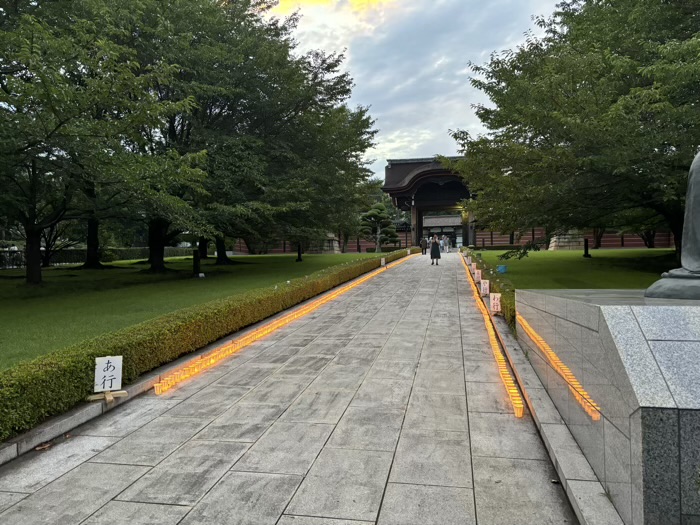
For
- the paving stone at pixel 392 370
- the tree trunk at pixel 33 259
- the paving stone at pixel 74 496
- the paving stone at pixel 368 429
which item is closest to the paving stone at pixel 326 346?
the paving stone at pixel 392 370

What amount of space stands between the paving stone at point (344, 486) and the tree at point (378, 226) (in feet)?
131

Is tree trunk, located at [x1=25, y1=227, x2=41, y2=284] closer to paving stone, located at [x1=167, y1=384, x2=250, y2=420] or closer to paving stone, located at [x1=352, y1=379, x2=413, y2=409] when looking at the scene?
paving stone, located at [x1=167, y1=384, x2=250, y2=420]

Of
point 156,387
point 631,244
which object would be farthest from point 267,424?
point 631,244

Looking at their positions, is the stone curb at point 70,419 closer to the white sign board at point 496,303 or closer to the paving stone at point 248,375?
the paving stone at point 248,375

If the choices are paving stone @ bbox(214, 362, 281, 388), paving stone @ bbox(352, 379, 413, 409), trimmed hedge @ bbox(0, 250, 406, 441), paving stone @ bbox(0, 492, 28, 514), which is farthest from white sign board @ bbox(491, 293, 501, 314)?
paving stone @ bbox(0, 492, 28, 514)

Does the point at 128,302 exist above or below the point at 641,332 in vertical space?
below

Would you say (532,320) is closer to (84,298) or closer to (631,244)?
(84,298)

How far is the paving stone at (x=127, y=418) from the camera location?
4.29 meters

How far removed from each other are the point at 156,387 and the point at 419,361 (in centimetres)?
358

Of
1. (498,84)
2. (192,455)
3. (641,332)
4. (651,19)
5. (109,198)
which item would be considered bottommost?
(192,455)

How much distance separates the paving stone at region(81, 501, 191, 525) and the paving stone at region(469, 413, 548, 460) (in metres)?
2.34

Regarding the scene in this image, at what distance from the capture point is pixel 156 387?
5.46 metres

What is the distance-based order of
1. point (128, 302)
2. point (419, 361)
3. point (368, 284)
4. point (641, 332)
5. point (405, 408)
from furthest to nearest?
1. point (368, 284)
2. point (128, 302)
3. point (419, 361)
4. point (405, 408)
5. point (641, 332)

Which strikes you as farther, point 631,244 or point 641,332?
point 631,244
